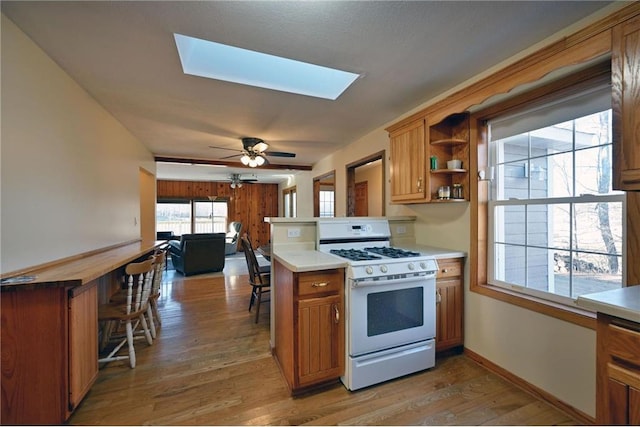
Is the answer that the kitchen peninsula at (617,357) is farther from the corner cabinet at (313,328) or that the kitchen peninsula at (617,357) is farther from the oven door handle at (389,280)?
the corner cabinet at (313,328)

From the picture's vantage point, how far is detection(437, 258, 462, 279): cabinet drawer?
7.40 ft

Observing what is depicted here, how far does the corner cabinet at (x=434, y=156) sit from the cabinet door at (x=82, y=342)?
2645 millimetres

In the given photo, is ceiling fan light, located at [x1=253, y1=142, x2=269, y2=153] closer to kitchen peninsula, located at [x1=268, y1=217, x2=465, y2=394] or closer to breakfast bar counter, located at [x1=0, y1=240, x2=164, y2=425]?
kitchen peninsula, located at [x1=268, y1=217, x2=465, y2=394]

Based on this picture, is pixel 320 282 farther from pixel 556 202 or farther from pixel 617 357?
pixel 556 202

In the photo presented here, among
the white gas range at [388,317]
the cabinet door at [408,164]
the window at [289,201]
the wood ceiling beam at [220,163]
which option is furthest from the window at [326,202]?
the white gas range at [388,317]

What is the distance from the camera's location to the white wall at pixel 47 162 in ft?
5.02

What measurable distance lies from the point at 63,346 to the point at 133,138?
308cm

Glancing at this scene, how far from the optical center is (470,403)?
174 centimetres

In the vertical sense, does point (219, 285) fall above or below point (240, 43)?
below

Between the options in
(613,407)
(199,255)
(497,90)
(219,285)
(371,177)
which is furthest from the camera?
(371,177)

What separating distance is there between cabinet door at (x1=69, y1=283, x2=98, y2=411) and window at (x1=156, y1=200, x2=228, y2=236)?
296 inches

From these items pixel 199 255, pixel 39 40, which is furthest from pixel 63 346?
pixel 199 255

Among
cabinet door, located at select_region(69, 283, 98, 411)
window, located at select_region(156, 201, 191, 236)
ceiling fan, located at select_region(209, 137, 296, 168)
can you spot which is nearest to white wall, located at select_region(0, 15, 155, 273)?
cabinet door, located at select_region(69, 283, 98, 411)

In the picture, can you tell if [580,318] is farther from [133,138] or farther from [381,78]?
[133,138]
